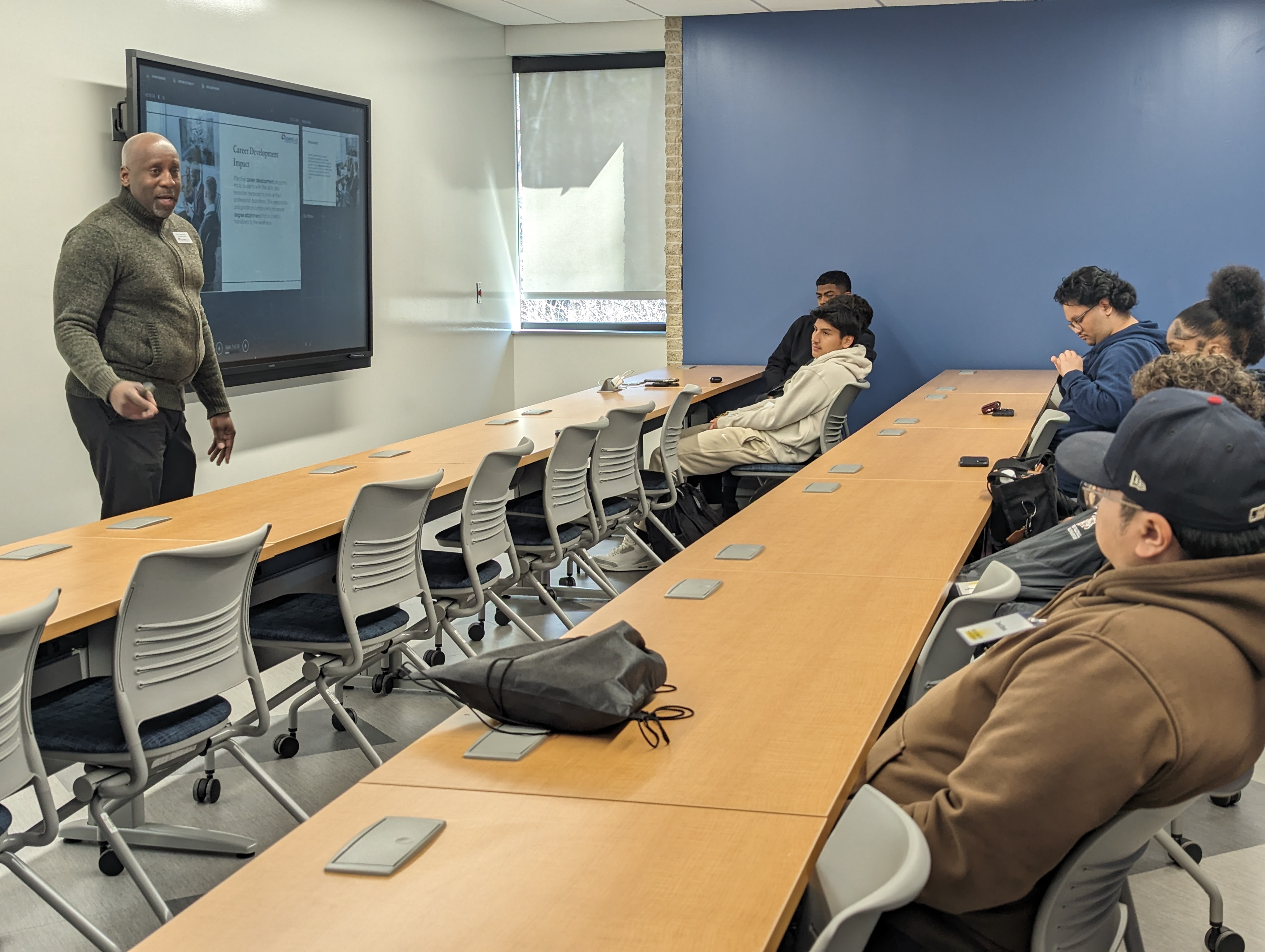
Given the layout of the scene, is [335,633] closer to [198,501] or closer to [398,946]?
[198,501]

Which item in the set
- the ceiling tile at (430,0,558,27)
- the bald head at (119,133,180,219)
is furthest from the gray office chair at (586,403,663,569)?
the ceiling tile at (430,0,558,27)

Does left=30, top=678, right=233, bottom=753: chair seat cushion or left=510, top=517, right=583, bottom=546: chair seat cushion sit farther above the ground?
left=510, top=517, right=583, bottom=546: chair seat cushion

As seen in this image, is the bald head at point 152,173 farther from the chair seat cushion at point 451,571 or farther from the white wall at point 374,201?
the chair seat cushion at point 451,571

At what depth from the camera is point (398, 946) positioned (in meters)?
1.15

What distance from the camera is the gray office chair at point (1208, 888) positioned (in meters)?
2.48

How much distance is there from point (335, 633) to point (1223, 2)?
6.93 m

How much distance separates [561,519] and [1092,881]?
312 cm

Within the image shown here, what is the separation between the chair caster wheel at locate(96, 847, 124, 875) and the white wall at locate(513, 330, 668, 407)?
661 cm

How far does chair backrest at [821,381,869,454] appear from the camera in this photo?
18.5 feet

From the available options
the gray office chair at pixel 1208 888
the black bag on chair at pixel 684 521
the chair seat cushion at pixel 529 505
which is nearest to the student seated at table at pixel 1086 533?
the gray office chair at pixel 1208 888

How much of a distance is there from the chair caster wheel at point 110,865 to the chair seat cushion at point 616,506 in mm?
2476

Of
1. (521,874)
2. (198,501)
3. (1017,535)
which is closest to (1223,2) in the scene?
(1017,535)

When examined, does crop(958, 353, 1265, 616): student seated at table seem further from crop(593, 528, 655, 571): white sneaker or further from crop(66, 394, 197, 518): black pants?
crop(593, 528, 655, 571): white sneaker

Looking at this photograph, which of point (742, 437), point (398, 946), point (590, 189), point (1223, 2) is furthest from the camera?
point (590, 189)
